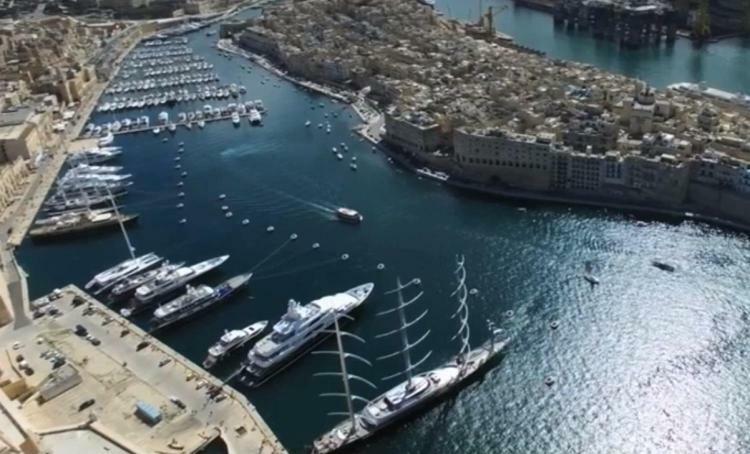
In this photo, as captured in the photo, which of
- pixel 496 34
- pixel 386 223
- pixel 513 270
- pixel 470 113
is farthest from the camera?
pixel 496 34

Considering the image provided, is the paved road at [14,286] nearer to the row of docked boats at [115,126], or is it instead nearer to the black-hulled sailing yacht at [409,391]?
the black-hulled sailing yacht at [409,391]

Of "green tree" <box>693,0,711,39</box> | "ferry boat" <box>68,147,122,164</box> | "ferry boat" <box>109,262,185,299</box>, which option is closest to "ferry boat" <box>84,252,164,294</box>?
"ferry boat" <box>109,262,185,299</box>

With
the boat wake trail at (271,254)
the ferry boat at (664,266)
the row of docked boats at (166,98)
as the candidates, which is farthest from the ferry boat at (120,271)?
the row of docked boats at (166,98)

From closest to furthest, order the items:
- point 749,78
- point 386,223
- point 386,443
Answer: point 386,443
point 386,223
point 749,78

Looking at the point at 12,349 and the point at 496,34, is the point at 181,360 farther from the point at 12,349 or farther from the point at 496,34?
the point at 496,34

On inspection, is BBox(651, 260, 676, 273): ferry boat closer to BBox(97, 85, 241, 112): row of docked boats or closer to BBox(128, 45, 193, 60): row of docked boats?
BBox(97, 85, 241, 112): row of docked boats

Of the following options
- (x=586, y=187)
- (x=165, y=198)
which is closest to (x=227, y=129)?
(x=165, y=198)

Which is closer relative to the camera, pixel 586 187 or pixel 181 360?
pixel 181 360

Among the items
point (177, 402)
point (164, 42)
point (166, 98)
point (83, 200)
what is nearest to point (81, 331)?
point (177, 402)
